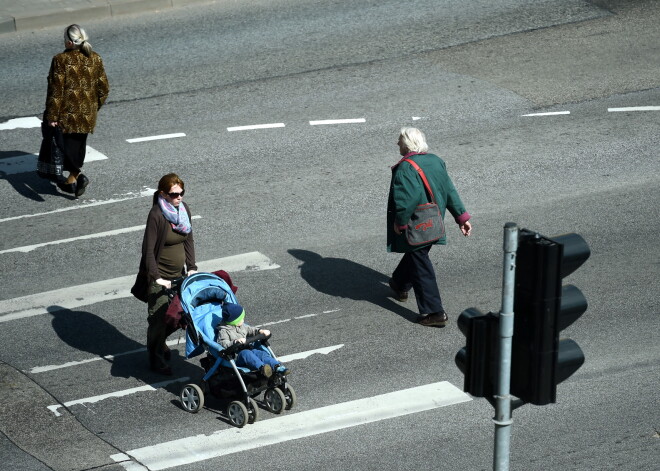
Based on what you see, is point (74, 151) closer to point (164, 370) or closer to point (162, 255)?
point (162, 255)

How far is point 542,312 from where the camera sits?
557cm

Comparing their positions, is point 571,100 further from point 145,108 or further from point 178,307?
point 178,307

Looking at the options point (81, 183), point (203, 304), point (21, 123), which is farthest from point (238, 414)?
point (21, 123)

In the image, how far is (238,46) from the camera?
1775cm

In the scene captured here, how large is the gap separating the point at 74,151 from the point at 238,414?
17.7ft

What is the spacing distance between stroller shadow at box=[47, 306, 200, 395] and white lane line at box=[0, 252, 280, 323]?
0.13 metres

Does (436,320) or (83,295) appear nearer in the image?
(436,320)

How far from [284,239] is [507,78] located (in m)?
5.68

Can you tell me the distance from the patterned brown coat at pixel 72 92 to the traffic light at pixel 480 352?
813cm

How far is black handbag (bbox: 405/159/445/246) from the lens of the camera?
10.3 meters

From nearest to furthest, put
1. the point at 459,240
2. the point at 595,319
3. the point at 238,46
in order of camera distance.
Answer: the point at 595,319 < the point at 459,240 < the point at 238,46

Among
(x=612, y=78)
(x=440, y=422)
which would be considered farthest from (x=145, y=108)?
(x=440, y=422)

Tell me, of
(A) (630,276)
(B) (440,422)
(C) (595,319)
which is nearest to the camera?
(B) (440,422)

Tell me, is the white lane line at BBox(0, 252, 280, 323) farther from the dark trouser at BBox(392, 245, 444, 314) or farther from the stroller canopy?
the stroller canopy
